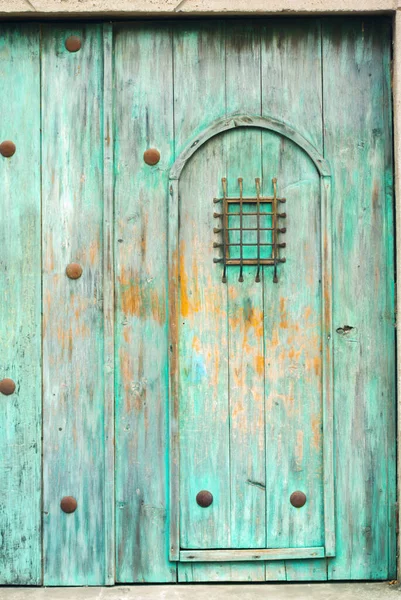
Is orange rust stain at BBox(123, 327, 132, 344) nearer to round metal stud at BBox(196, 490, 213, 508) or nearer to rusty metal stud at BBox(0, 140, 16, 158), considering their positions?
round metal stud at BBox(196, 490, 213, 508)

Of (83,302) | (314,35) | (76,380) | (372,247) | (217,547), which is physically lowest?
(217,547)

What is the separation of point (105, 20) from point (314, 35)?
711mm

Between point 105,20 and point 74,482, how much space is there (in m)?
1.56

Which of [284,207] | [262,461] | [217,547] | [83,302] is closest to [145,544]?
[217,547]

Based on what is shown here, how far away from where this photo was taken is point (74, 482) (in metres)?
2.62

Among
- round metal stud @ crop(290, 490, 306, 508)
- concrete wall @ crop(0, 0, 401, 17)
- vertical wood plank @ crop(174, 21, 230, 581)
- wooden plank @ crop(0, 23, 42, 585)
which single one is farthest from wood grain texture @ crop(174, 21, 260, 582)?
wooden plank @ crop(0, 23, 42, 585)

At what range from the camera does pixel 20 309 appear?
8.64 feet

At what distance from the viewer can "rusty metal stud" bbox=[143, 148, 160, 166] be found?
2631 millimetres

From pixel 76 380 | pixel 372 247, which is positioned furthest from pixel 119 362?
pixel 372 247

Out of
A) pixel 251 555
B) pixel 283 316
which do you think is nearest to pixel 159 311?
pixel 283 316

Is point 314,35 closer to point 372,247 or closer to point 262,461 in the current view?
point 372,247

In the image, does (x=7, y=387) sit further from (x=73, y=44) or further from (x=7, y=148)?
(x=73, y=44)

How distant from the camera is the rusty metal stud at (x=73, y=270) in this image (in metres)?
2.62

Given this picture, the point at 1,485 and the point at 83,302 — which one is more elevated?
the point at 83,302
